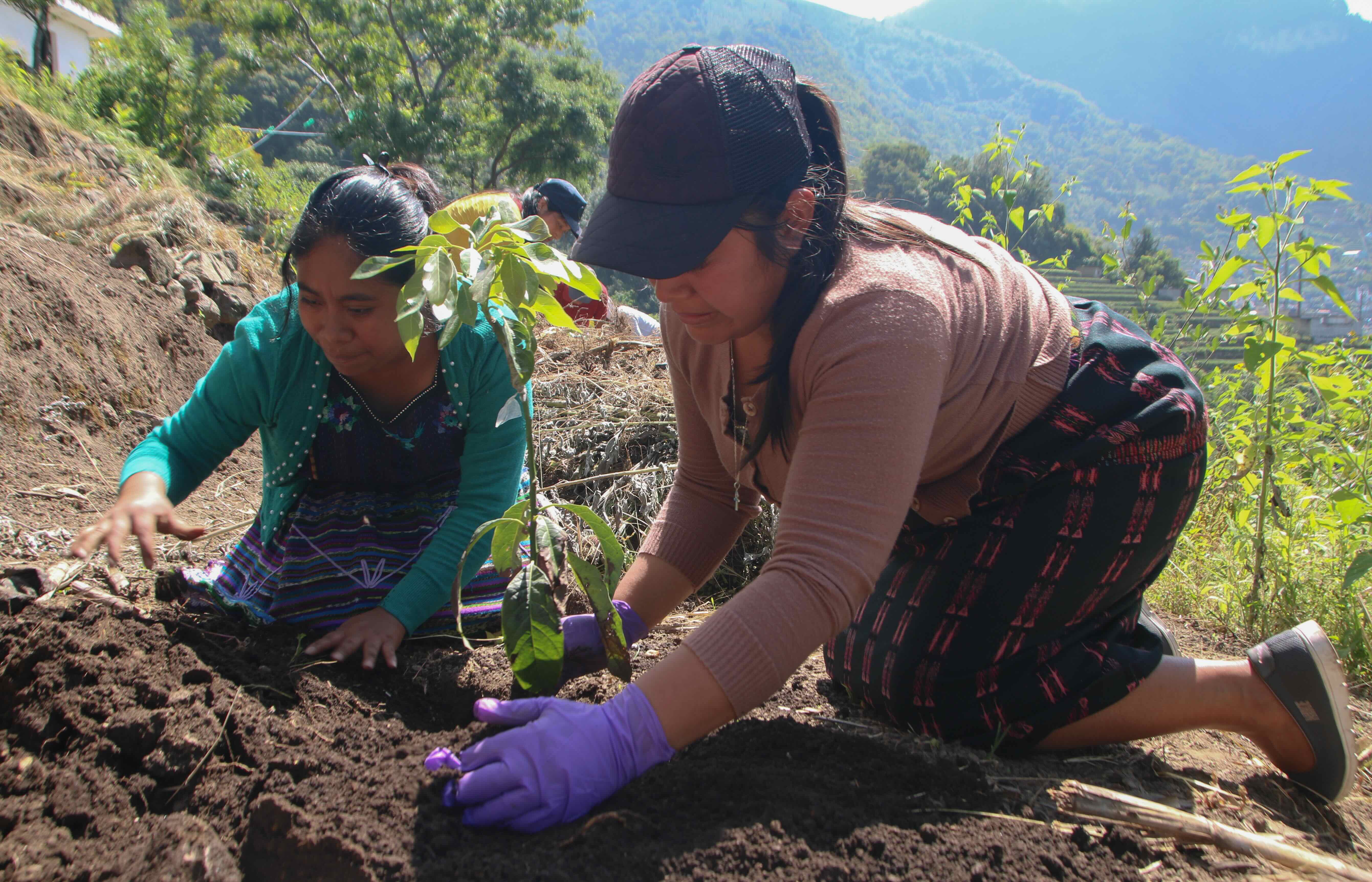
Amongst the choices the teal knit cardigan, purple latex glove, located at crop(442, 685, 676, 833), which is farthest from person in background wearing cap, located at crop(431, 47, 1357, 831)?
the teal knit cardigan

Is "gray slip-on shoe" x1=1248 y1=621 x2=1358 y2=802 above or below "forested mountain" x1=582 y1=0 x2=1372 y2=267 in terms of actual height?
below

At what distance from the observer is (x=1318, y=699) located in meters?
1.37

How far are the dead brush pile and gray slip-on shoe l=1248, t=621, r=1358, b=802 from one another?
1448 mm

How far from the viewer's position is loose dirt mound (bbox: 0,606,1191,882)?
1.00 m

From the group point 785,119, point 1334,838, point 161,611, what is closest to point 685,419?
point 785,119

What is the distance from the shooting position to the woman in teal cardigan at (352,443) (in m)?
1.56

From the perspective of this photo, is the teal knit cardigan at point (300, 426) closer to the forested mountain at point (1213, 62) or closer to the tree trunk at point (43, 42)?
the tree trunk at point (43, 42)

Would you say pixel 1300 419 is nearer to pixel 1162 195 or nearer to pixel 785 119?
pixel 785 119

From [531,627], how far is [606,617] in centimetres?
12

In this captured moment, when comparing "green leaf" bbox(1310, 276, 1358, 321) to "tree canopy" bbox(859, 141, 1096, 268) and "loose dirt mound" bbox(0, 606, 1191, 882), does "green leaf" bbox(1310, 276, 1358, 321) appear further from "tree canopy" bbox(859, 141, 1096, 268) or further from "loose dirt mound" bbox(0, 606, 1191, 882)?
"loose dirt mound" bbox(0, 606, 1191, 882)

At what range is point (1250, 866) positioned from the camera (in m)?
1.11

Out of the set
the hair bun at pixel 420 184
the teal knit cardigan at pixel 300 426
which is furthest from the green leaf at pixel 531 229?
the hair bun at pixel 420 184

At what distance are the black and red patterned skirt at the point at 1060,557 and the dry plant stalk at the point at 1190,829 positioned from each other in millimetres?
208

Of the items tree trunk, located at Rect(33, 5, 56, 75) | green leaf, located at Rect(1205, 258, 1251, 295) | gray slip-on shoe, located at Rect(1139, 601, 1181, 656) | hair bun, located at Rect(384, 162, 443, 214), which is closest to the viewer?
gray slip-on shoe, located at Rect(1139, 601, 1181, 656)
